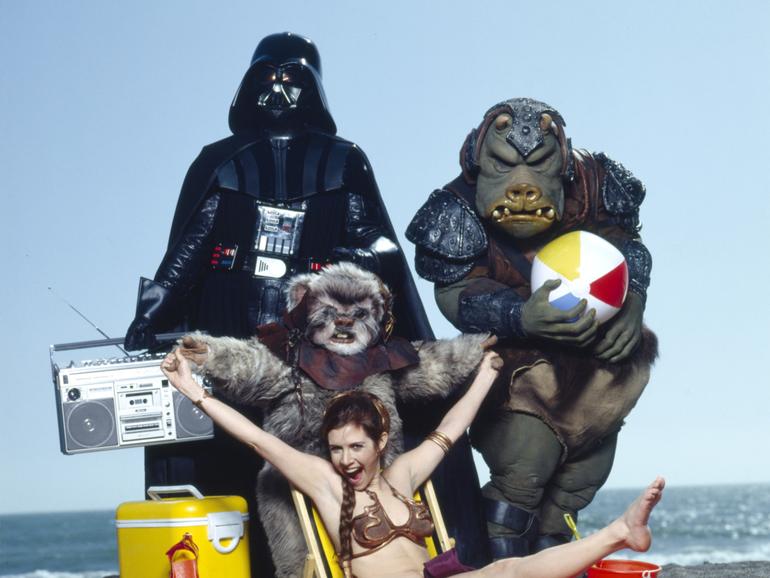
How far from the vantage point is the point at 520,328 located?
5516 mm

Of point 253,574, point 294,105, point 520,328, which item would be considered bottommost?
point 253,574

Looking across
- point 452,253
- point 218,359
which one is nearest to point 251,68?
point 452,253

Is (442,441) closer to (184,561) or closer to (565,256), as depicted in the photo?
(565,256)

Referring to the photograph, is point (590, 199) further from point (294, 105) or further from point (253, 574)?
point (253, 574)

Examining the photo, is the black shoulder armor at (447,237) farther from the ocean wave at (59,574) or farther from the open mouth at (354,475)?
the ocean wave at (59,574)

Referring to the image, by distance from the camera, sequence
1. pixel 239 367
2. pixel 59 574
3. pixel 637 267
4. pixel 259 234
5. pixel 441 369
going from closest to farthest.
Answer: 1. pixel 239 367
2. pixel 441 369
3. pixel 637 267
4. pixel 259 234
5. pixel 59 574

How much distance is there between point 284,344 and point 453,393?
934 mm

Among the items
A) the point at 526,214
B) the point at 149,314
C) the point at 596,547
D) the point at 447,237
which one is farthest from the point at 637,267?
the point at 149,314

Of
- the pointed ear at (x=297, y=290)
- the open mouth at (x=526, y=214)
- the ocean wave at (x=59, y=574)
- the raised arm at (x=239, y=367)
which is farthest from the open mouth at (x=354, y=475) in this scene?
the ocean wave at (x=59, y=574)

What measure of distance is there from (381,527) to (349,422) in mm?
411

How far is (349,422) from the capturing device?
491 centimetres

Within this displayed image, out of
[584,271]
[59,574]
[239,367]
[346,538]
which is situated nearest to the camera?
[346,538]

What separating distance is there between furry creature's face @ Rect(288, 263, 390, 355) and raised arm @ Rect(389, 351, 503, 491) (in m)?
0.46

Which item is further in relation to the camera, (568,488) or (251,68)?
(251,68)
